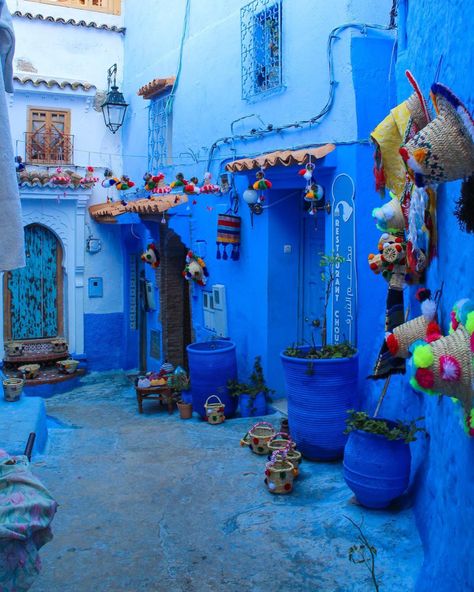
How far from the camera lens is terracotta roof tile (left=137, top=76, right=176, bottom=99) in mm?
10849

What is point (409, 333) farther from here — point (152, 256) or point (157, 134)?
point (157, 134)

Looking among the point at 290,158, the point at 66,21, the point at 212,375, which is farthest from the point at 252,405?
the point at 66,21

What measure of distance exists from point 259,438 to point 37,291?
26.4ft

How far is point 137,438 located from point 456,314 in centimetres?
542

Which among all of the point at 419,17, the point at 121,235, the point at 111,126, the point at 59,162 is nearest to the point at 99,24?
the point at 111,126

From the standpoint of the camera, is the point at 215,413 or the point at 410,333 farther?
the point at 215,413

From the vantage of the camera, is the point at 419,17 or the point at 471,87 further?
the point at 419,17

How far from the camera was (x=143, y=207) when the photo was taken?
1033 centimetres

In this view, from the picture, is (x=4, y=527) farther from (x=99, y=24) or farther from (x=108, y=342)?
(x=99, y=24)

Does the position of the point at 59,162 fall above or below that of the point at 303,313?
above

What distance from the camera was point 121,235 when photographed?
13.7 meters

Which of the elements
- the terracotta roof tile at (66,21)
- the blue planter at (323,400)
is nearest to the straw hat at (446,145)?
the blue planter at (323,400)

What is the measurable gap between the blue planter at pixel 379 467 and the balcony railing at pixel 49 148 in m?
10.1

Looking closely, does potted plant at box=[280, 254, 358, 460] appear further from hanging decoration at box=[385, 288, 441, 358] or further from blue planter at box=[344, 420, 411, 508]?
hanging decoration at box=[385, 288, 441, 358]
